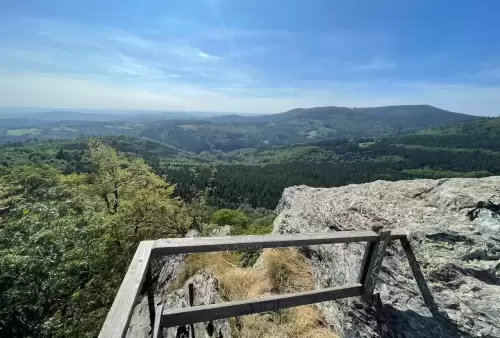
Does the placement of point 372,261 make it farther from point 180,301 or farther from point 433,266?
point 180,301

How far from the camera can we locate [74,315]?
11922 mm

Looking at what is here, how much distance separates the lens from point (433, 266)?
4.32 meters

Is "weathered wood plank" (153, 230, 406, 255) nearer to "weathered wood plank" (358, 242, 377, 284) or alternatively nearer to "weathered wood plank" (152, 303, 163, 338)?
"weathered wood plank" (358, 242, 377, 284)

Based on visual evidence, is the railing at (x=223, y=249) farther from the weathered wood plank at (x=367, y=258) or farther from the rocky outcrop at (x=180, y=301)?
the rocky outcrop at (x=180, y=301)

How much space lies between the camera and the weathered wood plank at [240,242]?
280cm

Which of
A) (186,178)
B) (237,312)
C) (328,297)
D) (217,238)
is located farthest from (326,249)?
(186,178)

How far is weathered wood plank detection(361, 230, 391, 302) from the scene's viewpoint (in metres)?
3.85

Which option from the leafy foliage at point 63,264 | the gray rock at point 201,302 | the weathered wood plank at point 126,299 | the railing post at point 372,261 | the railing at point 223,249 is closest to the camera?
the weathered wood plank at point 126,299

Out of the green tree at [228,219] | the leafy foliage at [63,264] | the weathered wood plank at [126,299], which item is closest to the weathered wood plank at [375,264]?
the weathered wood plank at [126,299]

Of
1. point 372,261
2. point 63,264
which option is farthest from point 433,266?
point 63,264

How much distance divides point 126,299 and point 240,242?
1260 mm

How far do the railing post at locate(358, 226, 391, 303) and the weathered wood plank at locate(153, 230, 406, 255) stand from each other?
254 millimetres

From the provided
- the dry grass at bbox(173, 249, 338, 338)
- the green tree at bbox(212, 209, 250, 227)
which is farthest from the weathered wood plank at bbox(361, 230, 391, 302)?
the green tree at bbox(212, 209, 250, 227)

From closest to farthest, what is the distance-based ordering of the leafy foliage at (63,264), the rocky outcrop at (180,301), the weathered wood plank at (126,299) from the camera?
1. the weathered wood plank at (126,299)
2. the rocky outcrop at (180,301)
3. the leafy foliage at (63,264)
